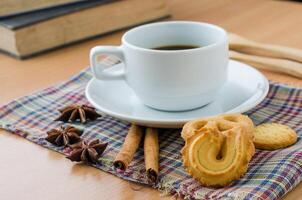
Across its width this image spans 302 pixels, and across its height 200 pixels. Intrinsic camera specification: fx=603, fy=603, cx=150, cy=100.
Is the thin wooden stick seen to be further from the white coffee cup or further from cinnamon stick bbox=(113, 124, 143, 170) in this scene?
cinnamon stick bbox=(113, 124, 143, 170)

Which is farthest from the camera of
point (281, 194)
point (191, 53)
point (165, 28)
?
point (165, 28)

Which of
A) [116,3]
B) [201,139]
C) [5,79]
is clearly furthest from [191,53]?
[116,3]

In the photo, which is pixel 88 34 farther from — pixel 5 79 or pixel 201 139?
pixel 201 139

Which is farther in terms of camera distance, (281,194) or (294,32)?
(294,32)

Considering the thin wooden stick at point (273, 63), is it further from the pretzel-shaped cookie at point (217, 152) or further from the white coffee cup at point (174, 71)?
the pretzel-shaped cookie at point (217, 152)

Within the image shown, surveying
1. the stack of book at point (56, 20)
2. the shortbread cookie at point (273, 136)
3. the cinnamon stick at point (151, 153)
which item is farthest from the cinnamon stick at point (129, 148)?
the stack of book at point (56, 20)

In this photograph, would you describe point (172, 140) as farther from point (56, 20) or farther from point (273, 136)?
point (56, 20)

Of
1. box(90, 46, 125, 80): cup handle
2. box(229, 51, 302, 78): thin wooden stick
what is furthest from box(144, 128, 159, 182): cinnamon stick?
box(229, 51, 302, 78): thin wooden stick
